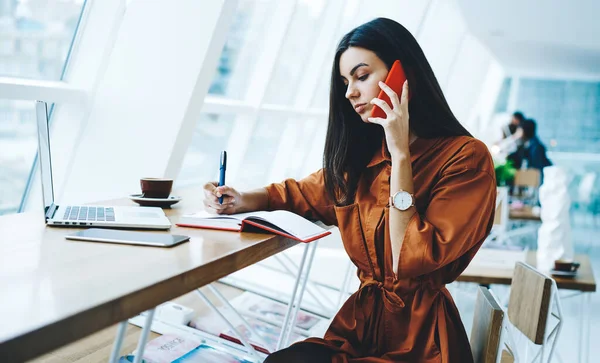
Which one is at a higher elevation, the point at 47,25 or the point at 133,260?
the point at 47,25

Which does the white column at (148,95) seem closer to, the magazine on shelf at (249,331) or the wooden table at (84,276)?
the magazine on shelf at (249,331)

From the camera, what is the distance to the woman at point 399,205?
4.29 ft

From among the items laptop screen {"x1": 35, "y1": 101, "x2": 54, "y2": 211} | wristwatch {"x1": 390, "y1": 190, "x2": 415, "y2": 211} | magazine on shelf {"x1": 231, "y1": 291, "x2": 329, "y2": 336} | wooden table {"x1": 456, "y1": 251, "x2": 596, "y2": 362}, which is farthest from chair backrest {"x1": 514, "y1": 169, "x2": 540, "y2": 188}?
laptop screen {"x1": 35, "y1": 101, "x2": 54, "y2": 211}

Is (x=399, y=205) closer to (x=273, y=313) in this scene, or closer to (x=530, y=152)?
(x=273, y=313)

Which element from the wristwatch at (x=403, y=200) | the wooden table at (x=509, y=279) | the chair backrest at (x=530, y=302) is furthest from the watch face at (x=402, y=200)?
the wooden table at (x=509, y=279)

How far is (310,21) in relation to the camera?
5.50 m

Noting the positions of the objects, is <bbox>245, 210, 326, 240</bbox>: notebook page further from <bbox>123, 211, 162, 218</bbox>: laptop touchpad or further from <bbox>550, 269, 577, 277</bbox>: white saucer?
<bbox>550, 269, 577, 277</bbox>: white saucer

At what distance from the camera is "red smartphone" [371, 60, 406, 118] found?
1412mm

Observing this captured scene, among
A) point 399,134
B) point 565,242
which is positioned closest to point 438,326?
point 399,134

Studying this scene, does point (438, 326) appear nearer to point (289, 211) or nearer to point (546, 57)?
point (289, 211)

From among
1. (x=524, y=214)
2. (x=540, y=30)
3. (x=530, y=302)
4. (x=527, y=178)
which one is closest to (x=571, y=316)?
(x=524, y=214)

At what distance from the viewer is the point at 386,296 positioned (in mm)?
1417

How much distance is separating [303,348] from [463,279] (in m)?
1.15

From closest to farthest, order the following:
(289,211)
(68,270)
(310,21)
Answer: (68,270) < (289,211) < (310,21)
